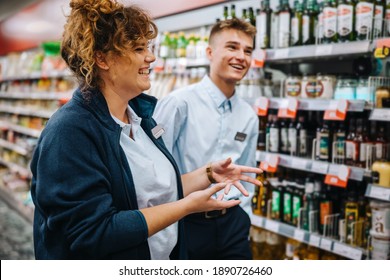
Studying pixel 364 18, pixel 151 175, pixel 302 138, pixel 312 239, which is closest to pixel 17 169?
pixel 302 138

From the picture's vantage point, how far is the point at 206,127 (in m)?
2.42

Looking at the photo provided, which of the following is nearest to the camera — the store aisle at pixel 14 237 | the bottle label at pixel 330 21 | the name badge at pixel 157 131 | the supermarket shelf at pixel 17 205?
the name badge at pixel 157 131

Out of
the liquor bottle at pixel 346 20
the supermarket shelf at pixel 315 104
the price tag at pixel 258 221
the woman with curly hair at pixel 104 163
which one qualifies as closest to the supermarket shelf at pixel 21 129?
the price tag at pixel 258 221

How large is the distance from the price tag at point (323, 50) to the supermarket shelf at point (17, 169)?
5068 millimetres

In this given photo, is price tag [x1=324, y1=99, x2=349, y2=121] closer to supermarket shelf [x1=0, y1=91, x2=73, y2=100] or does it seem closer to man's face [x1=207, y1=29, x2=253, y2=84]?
man's face [x1=207, y1=29, x2=253, y2=84]

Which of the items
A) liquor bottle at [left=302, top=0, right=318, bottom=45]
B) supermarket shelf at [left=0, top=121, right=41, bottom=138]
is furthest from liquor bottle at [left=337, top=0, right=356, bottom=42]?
supermarket shelf at [left=0, top=121, right=41, bottom=138]

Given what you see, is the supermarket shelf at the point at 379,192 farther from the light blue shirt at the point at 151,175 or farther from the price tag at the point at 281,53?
the light blue shirt at the point at 151,175

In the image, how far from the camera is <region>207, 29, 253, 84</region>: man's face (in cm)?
246

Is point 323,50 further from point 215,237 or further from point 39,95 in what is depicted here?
point 39,95

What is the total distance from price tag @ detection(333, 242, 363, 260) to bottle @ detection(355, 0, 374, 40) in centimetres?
119

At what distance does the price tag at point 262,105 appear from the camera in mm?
3092

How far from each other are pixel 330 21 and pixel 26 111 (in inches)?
222
